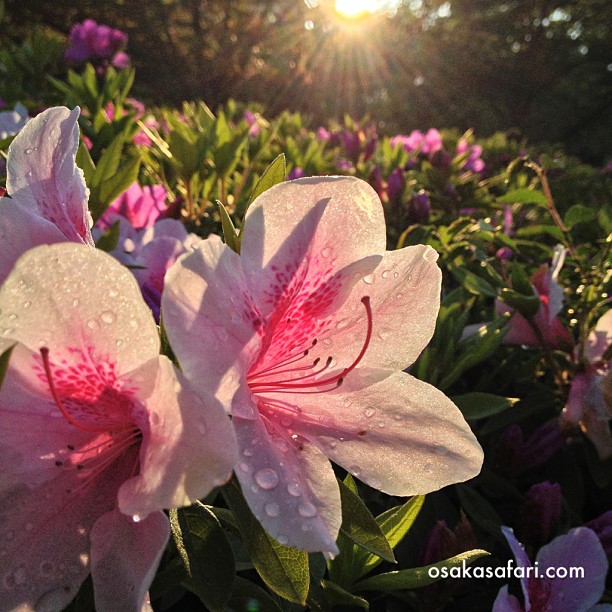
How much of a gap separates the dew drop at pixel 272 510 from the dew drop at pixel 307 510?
0.03 m

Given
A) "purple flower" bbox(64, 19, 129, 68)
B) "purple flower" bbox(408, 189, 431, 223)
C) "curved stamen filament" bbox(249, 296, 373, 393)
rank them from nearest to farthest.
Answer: "curved stamen filament" bbox(249, 296, 373, 393), "purple flower" bbox(408, 189, 431, 223), "purple flower" bbox(64, 19, 129, 68)

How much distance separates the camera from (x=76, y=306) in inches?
21.9

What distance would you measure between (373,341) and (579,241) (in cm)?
229

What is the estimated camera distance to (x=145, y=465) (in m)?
0.57

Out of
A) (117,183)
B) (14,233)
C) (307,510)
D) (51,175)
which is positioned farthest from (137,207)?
(307,510)

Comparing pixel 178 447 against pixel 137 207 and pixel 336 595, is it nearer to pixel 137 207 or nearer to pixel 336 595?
pixel 336 595

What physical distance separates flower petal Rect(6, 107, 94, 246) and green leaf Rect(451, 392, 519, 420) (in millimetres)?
843

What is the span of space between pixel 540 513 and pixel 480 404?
0.26 metres

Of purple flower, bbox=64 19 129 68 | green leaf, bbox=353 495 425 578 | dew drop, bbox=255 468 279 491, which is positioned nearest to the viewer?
dew drop, bbox=255 468 279 491

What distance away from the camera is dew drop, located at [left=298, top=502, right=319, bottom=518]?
0.59 meters

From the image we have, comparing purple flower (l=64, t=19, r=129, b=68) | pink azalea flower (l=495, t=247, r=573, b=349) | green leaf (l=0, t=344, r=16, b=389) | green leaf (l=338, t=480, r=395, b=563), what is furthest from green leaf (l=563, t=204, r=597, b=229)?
purple flower (l=64, t=19, r=129, b=68)

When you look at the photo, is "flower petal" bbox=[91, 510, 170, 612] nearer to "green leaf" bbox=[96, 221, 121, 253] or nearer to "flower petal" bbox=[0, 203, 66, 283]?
"flower petal" bbox=[0, 203, 66, 283]

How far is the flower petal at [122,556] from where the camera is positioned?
598 mm

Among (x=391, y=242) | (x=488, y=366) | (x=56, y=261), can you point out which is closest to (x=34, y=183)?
(x=56, y=261)
